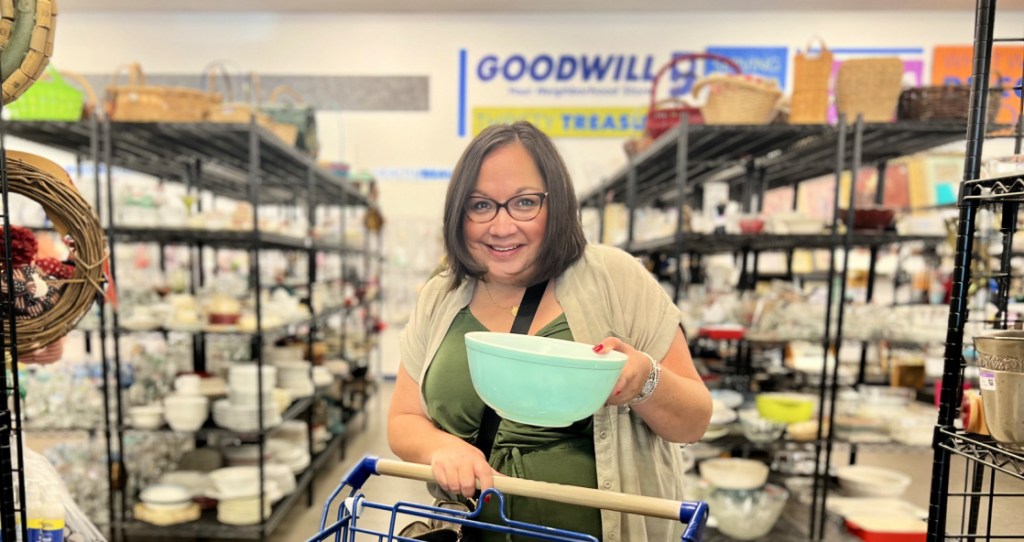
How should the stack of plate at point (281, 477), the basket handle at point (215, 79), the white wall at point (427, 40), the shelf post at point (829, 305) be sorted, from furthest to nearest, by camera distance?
1. the white wall at point (427, 40)
2. the basket handle at point (215, 79)
3. the stack of plate at point (281, 477)
4. the shelf post at point (829, 305)

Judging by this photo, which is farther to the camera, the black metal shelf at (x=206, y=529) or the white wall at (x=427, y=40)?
the white wall at (x=427, y=40)

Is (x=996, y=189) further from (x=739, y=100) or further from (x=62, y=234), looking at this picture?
(x=739, y=100)

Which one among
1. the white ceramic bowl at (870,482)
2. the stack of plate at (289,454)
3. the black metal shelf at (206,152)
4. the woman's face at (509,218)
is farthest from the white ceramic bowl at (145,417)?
the white ceramic bowl at (870,482)

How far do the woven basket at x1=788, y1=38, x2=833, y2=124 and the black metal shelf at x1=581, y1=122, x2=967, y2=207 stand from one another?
0.29 ft

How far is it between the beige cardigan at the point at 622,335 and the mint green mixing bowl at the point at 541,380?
219 millimetres

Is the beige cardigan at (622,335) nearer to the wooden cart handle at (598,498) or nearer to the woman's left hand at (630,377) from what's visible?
the woman's left hand at (630,377)

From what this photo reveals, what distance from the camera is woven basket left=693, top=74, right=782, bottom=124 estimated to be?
2678mm

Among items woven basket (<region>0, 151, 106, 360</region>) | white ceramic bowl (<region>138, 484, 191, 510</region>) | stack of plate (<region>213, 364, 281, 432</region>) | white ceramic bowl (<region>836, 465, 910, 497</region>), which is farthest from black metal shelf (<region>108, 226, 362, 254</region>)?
white ceramic bowl (<region>836, 465, 910, 497</region>)

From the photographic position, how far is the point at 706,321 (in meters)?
2.93

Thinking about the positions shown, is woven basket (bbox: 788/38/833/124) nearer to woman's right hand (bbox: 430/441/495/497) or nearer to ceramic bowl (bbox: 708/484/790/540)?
ceramic bowl (bbox: 708/484/790/540)

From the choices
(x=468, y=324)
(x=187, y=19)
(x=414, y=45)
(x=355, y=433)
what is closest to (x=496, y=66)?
(x=414, y=45)

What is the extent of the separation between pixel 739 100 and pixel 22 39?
2648 millimetres

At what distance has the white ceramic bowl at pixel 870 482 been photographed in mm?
3025

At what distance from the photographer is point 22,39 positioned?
35.8 inches
